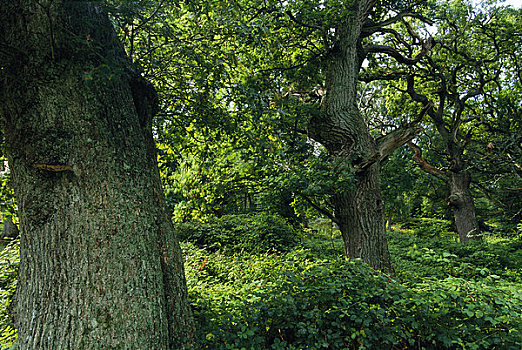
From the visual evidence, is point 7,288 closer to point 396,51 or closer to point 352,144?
point 352,144

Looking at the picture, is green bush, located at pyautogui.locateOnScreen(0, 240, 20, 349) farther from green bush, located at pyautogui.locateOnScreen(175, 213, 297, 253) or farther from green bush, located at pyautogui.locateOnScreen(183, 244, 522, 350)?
green bush, located at pyautogui.locateOnScreen(175, 213, 297, 253)

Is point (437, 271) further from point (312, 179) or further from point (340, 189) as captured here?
point (312, 179)

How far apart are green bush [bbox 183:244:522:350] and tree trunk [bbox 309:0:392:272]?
1.87 metres

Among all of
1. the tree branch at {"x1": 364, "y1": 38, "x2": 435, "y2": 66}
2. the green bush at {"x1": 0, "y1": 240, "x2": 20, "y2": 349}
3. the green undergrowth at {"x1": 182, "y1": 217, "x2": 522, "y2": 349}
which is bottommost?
the green undergrowth at {"x1": 182, "y1": 217, "x2": 522, "y2": 349}

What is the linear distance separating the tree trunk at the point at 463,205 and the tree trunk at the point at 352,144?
20.4ft

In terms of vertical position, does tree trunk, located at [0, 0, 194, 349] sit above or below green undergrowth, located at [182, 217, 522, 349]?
above

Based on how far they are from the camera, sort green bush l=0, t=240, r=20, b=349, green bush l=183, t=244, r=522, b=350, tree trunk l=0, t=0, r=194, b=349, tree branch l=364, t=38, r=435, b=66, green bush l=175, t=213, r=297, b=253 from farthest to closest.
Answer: green bush l=175, t=213, r=297, b=253
tree branch l=364, t=38, r=435, b=66
green bush l=0, t=240, r=20, b=349
green bush l=183, t=244, r=522, b=350
tree trunk l=0, t=0, r=194, b=349

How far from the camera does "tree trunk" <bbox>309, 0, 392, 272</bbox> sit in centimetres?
519

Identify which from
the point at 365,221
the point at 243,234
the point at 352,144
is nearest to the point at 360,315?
the point at 365,221

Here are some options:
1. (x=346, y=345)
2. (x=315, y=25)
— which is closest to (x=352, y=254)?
(x=346, y=345)

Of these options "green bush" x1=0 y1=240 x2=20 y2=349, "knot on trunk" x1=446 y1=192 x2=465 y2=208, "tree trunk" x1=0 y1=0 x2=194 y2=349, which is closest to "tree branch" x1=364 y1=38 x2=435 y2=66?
"knot on trunk" x1=446 y1=192 x2=465 y2=208

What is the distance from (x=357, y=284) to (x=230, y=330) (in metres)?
1.44

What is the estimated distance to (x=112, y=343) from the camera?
2057 millimetres

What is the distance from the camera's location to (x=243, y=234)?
8672 mm
